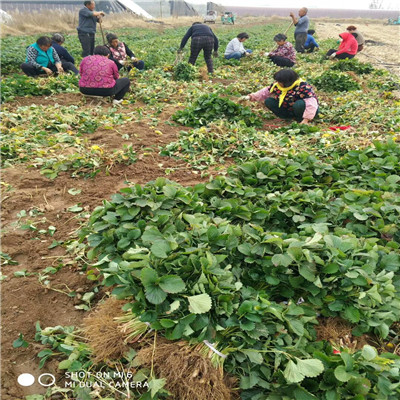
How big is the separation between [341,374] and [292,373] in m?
0.22

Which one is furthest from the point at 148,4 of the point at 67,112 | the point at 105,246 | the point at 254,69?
the point at 105,246

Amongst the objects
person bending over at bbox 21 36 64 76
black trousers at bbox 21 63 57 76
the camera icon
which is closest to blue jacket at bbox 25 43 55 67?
person bending over at bbox 21 36 64 76

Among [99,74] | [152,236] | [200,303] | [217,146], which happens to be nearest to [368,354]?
[200,303]

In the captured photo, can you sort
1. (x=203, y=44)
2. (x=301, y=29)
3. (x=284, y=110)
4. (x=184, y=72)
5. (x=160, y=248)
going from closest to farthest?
1. (x=160, y=248)
2. (x=284, y=110)
3. (x=184, y=72)
4. (x=203, y=44)
5. (x=301, y=29)

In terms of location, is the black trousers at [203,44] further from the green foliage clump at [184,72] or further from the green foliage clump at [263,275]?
the green foliage clump at [263,275]

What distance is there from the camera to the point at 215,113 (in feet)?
17.2

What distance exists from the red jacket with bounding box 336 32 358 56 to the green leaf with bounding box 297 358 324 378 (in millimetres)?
10987

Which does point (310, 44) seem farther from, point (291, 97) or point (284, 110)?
point (291, 97)

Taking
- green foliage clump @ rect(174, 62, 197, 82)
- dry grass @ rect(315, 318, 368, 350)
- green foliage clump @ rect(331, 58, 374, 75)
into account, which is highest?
green foliage clump @ rect(331, 58, 374, 75)

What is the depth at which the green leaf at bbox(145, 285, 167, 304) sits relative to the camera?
5.36 ft

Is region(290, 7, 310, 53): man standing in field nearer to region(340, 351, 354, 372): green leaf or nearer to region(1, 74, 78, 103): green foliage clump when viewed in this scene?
region(1, 74, 78, 103): green foliage clump

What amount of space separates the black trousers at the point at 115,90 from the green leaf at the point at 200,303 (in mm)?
5428

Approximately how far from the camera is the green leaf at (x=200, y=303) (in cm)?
160

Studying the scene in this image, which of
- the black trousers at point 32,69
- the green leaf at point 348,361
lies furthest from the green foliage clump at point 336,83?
the green leaf at point 348,361
